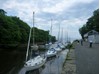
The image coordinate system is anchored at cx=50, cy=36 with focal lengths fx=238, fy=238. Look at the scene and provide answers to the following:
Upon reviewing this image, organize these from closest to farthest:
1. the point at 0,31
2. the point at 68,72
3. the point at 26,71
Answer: the point at 68,72
the point at 26,71
the point at 0,31

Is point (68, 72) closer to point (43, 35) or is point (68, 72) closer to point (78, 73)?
point (78, 73)

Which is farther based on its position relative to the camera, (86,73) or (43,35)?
(43,35)

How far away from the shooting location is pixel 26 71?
98.7ft

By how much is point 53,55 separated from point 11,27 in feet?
93.2

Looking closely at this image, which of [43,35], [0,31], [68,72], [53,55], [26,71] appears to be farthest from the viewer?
[43,35]

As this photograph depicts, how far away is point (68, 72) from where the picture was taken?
18359 millimetres

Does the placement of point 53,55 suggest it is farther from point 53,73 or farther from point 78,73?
point 78,73

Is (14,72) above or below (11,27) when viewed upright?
below

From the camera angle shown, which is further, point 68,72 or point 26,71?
point 26,71

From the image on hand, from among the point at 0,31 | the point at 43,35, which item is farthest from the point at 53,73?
the point at 43,35

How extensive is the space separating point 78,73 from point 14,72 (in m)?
14.5

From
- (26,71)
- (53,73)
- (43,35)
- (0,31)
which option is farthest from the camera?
(43,35)

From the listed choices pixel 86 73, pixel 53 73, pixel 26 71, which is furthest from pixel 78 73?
pixel 26 71

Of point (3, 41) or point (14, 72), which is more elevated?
point (3, 41)
